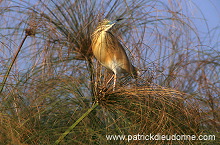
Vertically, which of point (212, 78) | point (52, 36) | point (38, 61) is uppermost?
point (52, 36)

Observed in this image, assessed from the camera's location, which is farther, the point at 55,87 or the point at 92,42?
the point at 92,42

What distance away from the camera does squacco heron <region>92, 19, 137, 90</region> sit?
2.27 meters

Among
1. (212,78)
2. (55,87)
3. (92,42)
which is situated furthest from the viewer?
(212,78)

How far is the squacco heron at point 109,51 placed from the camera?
227 centimetres

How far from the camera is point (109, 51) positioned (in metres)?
2.33

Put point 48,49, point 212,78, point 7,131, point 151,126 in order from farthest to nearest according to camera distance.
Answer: point 212,78
point 48,49
point 151,126
point 7,131

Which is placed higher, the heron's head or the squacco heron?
the heron's head

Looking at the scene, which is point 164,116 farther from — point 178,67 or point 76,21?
point 76,21

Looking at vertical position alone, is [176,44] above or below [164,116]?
above

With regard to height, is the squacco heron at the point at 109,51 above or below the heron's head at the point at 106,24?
below

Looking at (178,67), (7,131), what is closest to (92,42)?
(178,67)

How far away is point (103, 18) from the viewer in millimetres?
2350

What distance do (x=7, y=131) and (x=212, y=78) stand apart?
166 cm

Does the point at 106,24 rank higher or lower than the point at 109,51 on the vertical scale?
higher
